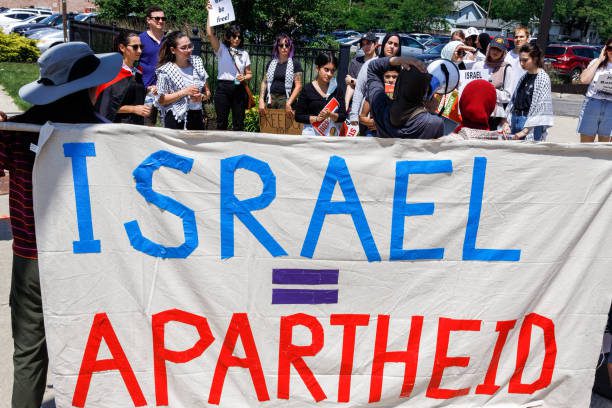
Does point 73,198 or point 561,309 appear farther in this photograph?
point 561,309

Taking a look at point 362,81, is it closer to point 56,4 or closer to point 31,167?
point 31,167

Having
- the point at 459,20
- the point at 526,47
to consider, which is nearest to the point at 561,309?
the point at 526,47

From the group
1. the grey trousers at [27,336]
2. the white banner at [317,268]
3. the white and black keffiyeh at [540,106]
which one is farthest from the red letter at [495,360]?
the white and black keffiyeh at [540,106]

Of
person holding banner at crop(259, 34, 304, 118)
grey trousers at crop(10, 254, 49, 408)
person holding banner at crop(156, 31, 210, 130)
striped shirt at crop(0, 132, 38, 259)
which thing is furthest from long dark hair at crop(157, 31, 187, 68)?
grey trousers at crop(10, 254, 49, 408)

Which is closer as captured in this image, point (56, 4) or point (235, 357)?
point (235, 357)

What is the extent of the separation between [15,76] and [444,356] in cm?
1516

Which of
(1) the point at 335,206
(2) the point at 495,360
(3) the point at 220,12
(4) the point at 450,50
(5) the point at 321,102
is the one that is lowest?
(2) the point at 495,360

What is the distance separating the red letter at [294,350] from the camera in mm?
3252

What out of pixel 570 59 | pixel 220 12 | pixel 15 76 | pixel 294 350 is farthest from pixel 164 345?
pixel 570 59

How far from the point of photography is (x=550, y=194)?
10.9 feet

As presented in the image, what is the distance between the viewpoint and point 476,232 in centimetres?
329

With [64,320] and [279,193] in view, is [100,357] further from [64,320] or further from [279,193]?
[279,193]

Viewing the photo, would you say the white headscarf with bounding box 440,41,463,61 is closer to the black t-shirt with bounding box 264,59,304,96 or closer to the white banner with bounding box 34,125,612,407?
the black t-shirt with bounding box 264,59,304,96

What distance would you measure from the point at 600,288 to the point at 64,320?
2.50m
